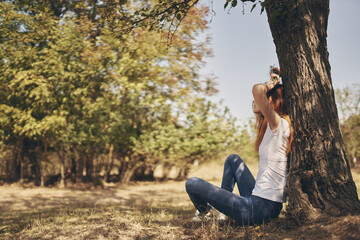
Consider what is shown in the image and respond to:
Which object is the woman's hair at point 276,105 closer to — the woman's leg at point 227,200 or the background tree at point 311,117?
the background tree at point 311,117

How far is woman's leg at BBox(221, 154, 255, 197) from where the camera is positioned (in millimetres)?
3580

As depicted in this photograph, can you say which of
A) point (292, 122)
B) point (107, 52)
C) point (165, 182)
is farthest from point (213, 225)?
point (165, 182)

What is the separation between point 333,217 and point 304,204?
285 mm

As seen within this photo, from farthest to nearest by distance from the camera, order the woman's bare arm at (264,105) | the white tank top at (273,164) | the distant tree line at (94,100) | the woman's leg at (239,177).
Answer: the distant tree line at (94,100) < the woman's leg at (239,177) < the white tank top at (273,164) < the woman's bare arm at (264,105)

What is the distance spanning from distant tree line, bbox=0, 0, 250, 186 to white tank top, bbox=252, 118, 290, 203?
246 inches

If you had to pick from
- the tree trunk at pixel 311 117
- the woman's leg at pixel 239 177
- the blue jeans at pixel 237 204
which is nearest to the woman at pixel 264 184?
the blue jeans at pixel 237 204

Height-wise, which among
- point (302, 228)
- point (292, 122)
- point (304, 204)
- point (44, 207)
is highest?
point (292, 122)

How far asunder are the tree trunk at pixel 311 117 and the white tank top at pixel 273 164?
98mm

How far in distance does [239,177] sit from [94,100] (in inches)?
324

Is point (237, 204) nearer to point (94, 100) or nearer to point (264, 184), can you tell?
point (264, 184)

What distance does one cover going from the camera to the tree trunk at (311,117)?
304cm

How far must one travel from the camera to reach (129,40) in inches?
395

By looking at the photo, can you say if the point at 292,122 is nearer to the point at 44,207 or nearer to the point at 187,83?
the point at 44,207

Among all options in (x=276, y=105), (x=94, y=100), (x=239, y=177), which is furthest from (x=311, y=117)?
(x=94, y=100)
